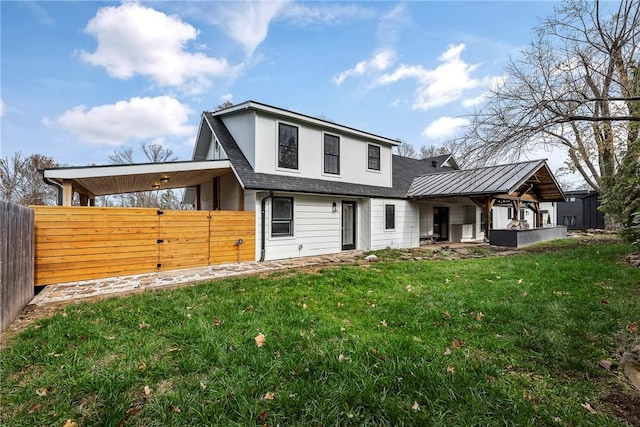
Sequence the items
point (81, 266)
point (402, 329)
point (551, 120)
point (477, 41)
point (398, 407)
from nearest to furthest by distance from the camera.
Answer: point (398, 407) < point (402, 329) < point (551, 120) < point (81, 266) < point (477, 41)

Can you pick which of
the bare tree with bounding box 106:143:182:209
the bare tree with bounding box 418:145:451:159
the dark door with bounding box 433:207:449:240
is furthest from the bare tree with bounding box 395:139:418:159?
Answer: the bare tree with bounding box 106:143:182:209

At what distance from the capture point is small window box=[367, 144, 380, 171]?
44.3 ft

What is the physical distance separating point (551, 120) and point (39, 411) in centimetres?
645

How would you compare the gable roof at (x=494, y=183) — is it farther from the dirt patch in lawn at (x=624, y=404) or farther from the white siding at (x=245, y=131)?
the dirt patch in lawn at (x=624, y=404)

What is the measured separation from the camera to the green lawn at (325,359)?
2.22 m

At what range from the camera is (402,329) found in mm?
3680

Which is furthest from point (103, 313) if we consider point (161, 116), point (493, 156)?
point (161, 116)

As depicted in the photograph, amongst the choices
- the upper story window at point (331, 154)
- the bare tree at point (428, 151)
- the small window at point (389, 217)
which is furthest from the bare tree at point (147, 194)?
the bare tree at point (428, 151)

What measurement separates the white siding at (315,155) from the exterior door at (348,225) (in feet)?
3.64

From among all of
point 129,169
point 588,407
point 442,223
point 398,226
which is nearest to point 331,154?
point 398,226

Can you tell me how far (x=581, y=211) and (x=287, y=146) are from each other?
101ft

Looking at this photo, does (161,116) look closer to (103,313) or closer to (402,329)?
(103,313)

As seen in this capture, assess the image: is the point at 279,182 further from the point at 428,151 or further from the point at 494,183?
the point at 428,151

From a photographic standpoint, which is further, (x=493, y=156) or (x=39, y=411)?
(x=493, y=156)
